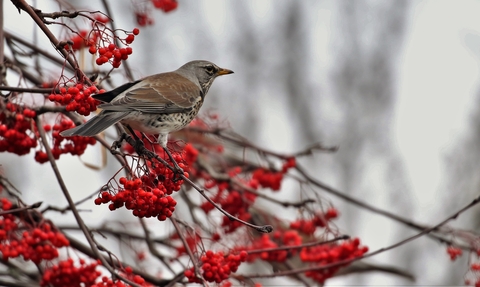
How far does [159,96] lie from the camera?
9.52 feet

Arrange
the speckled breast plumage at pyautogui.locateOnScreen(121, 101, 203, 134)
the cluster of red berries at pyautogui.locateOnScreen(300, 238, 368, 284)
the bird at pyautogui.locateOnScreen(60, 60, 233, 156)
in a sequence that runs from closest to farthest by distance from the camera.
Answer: the bird at pyautogui.locateOnScreen(60, 60, 233, 156) → the speckled breast plumage at pyautogui.locateOnScreen(121, 101, 203, 134) → the cluster of red berries at pyautogui.locateOnScreen(300, 238, 368, 284)

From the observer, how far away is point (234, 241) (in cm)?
354

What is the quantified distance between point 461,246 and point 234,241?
4.32 ft

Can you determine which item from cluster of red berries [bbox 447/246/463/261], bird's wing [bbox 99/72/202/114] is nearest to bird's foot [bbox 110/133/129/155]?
bird's wing [bbox 99/72/202/114]

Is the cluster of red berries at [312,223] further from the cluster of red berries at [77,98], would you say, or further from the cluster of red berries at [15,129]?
the cluster of red berries at [77,98]

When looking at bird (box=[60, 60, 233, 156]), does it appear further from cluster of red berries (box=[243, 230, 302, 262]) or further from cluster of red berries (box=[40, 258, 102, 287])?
cluster of red berries (box=[243, 230, 302, 262])

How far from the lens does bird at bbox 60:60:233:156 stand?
7.55ft

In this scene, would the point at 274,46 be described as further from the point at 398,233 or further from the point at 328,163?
the point at 398,233

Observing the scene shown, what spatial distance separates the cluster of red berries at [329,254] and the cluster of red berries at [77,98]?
1891 millimetres

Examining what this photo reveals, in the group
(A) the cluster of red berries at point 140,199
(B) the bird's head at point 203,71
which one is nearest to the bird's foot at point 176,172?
(A) the cluster of red berries at point 140,199

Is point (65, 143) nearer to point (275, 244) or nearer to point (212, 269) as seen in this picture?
point (212, 269)

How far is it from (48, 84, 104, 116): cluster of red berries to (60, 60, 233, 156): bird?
0.13 feet

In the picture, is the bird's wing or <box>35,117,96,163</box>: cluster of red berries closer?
the bird's wing

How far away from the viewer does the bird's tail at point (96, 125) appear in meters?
2.17
